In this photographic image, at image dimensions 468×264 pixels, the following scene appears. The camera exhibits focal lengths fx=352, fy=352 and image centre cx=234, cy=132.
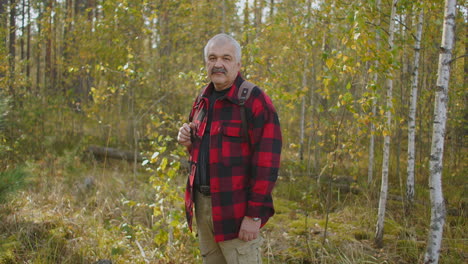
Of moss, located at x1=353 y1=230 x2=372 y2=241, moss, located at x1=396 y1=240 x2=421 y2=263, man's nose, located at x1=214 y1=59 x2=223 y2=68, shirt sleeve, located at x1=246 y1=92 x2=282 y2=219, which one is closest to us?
shirt sleeve, located at x1=246 y1=92 x2=282 y2=219

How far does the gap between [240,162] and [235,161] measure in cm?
3

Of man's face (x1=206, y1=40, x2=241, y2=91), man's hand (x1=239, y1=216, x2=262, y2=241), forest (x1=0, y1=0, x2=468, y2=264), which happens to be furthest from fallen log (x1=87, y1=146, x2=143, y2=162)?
man's hand (x1=239, y1=216, x2=262, y2=241)

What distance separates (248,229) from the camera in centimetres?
212

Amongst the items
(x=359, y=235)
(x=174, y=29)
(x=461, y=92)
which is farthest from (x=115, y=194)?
(x=461, y=92)

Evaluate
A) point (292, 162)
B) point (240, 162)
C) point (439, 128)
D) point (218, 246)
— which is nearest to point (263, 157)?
point (240, 162)

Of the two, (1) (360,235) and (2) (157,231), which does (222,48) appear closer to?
(2) (157,231)

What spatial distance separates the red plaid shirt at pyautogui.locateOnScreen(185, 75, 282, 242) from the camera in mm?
2115

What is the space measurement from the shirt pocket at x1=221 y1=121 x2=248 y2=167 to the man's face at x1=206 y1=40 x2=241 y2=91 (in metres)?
0.30

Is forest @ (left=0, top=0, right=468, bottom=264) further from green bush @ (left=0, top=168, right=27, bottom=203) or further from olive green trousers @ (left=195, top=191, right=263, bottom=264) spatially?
olive green trousers @ (left=195, top=191, right=263, bottom=264)

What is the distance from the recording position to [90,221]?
4.73 metres

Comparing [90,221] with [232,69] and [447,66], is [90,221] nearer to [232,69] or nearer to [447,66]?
[232,69]

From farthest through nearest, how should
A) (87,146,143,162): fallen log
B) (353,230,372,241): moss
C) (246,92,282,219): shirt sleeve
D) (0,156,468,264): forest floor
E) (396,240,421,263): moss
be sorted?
(87,146,143,162): fallen log
(353,230,372,241): moss
(396,240,421,263): moss
(0,156,468,264): forest floor
(246,92,282,219): shirt sleeve

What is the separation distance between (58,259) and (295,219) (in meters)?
3.33

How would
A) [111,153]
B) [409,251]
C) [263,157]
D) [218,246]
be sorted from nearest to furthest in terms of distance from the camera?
[263,157]
[218,246]
[409,251]
[111,153]
